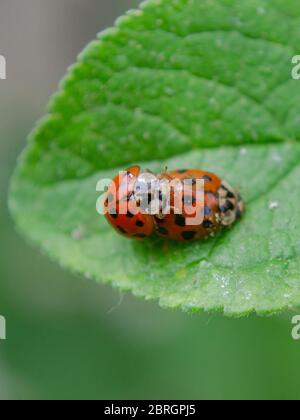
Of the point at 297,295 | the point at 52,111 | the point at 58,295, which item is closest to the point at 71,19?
the point at 58,295

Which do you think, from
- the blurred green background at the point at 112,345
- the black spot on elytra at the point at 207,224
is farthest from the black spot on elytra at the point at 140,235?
the blurred green background at the point at 112,345

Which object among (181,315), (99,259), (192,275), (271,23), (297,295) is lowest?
(297,295)

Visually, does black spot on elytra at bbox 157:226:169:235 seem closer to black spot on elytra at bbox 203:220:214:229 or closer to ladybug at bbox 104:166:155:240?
ladybug at bbox 104:166:155:240

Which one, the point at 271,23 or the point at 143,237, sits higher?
the point at 271,23

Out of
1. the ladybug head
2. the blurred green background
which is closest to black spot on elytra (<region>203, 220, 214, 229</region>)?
the ladybug head

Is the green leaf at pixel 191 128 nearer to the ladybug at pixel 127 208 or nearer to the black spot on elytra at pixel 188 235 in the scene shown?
the black spot on elytra at pixel 188 235

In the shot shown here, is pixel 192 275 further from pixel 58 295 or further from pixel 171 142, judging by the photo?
pixel 58 295
